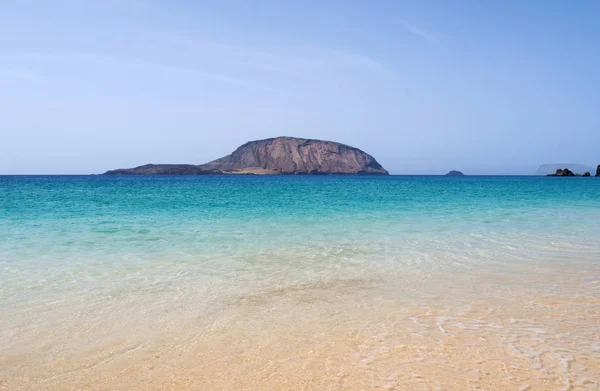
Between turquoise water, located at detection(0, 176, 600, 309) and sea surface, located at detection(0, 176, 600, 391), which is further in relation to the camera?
turquoise water, located at detection(0, 176, 600, 309)

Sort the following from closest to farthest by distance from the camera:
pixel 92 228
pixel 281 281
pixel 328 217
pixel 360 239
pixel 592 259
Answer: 1. pixel 281 281
2. pixel 592 259
3. pixel 360 239
4. pixel 92 228
5. pixel 328 217

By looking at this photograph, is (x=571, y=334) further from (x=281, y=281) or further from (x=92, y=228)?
(x=92, y=228)

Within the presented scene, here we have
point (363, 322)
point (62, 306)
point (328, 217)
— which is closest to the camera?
point (363, 322)

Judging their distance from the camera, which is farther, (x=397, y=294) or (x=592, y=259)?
(x=592, y=259)

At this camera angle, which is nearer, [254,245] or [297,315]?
[297,315]

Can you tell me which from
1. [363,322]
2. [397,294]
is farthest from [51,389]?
[397,294]

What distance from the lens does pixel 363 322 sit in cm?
523

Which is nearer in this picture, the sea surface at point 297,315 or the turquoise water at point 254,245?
the sea surface at point 297,315

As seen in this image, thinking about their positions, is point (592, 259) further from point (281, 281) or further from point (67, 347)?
point (67, 347)

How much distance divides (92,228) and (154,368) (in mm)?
11987

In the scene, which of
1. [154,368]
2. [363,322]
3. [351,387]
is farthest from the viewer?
[363,322]

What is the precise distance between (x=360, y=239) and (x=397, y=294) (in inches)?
234

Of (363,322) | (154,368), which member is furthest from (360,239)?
(154,368)

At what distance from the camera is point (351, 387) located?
357cm
